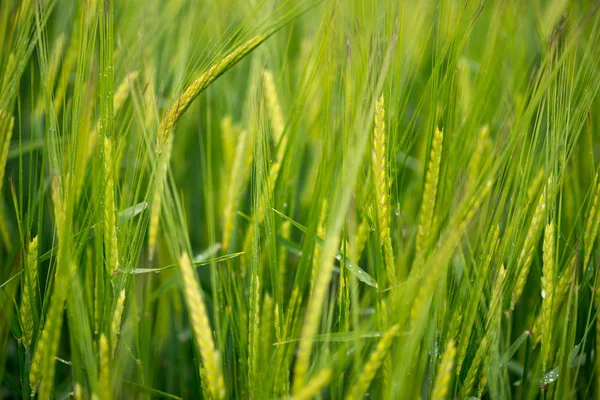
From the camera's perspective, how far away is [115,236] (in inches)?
21.1

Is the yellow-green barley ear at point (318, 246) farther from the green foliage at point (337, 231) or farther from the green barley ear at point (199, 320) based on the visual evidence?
the green barley ear at point (199, 320)

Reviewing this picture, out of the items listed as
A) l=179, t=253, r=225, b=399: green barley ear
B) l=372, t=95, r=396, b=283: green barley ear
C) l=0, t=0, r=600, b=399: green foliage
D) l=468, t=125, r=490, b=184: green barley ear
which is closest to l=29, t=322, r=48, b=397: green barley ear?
l=0, t=0, r=600, b=399: green foliage

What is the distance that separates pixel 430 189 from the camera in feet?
1.91

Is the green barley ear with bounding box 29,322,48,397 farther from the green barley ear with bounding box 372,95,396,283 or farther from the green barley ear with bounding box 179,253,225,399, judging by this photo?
the green barley ear with bounding box 372,95,396,283

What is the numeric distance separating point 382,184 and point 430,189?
7 cm

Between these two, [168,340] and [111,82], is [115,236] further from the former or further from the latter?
[168,340]

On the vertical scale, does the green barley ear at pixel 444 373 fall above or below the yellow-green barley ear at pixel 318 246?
below

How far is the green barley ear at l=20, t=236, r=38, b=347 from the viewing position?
553 millimetres

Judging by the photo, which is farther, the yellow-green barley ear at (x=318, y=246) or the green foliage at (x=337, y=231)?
the yellow-green barley ear at (x=318, y=246)

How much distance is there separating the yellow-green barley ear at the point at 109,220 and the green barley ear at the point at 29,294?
0.09 metres

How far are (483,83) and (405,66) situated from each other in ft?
0.35

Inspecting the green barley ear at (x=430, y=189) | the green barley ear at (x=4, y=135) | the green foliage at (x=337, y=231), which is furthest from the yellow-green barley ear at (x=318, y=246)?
the green barley ear at (x=4, y=135)

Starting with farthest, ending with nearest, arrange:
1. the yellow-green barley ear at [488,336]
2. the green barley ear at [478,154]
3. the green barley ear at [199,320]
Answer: the green barley ear at [478,154], the yellow-green barley ear at [488,336], the green barley ear at [199,320]

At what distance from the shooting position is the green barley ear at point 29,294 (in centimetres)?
55
